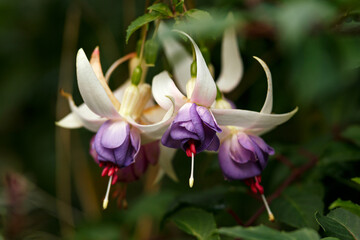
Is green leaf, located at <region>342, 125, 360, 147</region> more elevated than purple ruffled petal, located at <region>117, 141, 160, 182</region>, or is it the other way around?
purple ruffled petal, located at <region>117, 141, 160, 182</region>

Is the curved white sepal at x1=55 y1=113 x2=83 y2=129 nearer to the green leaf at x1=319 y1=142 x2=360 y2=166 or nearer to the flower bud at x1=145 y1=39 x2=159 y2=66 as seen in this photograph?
the flower bud at x1=145 y1=39 x2=159 y2=66

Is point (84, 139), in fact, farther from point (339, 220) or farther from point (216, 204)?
point (339, 220)

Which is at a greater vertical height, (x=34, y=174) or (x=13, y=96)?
(x=13, y=96)

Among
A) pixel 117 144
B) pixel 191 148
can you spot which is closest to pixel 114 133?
pixel 117 144

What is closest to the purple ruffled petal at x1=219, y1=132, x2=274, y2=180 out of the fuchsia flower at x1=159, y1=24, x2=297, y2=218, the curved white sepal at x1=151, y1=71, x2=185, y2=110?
the fuchsia flower at x1=159, y1=24, x2=297, y2=218

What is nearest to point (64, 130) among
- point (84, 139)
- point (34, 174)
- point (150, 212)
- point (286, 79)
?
point (84, 139)

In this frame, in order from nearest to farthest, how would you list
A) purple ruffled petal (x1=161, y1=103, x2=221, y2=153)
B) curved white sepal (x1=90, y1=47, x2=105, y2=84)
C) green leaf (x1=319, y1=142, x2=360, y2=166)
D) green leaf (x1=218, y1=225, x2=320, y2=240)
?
green leaf (x1=218, y1=225, x2=320, y2=240), purple ruffled petal (x1=161, y1=103, x2=221, y2=153), curved white sepal (x1=90, y1=47, x2=105, y2=84), green leaf (x1=319, y1=142, x2=360, y2=166)

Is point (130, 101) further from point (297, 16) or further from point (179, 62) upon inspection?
point (297, 16)
